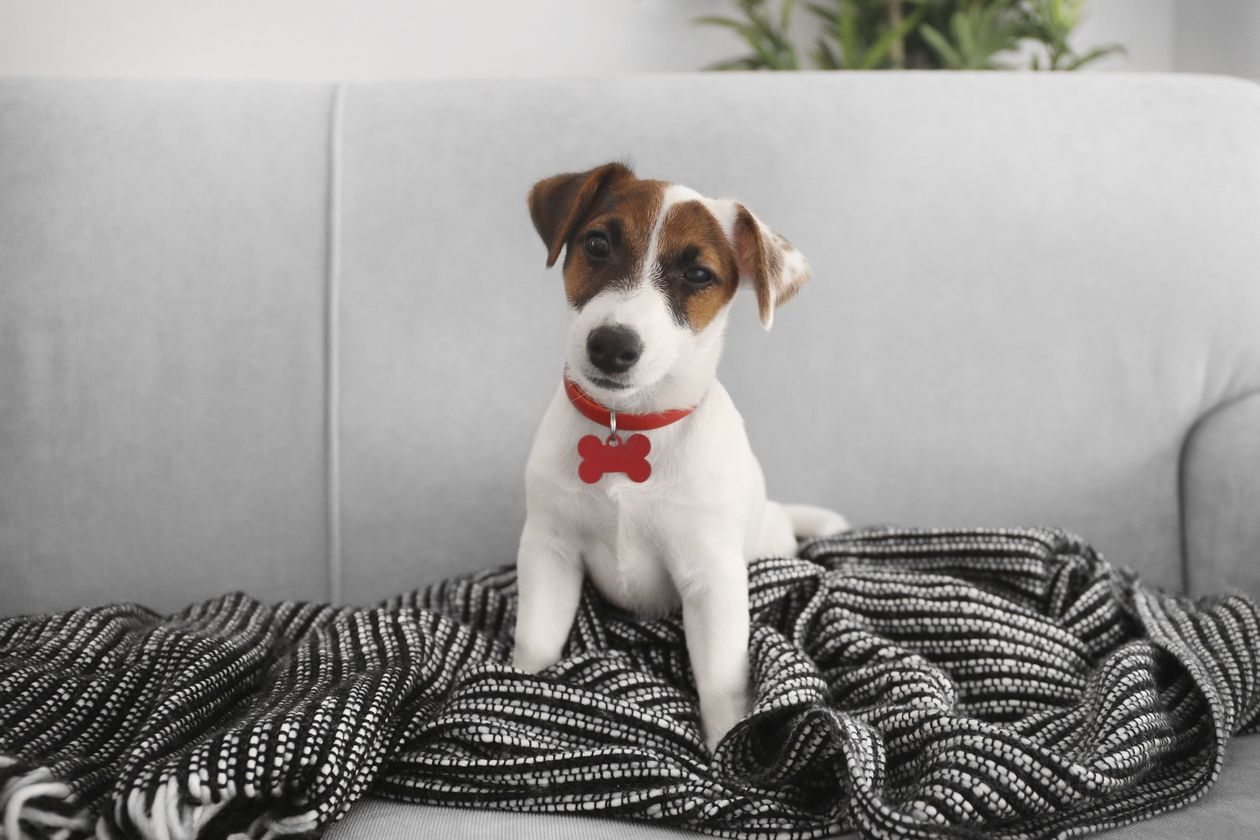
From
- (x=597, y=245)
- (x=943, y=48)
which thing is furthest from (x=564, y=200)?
(x=943, y=48)

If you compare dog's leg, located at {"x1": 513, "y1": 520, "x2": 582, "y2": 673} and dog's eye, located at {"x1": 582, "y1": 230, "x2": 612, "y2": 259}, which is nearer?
dog's eye, located at {"x1": 582, "y1": 230, "x2": 612, "y2": 259}

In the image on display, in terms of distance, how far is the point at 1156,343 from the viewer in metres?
1.43

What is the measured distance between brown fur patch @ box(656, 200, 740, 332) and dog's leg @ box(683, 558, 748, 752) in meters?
0.26

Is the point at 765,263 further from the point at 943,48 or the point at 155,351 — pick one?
the point at 943,48

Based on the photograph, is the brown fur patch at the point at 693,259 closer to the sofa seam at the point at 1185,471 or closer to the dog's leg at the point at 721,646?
the dog's leg at the point at 721,646

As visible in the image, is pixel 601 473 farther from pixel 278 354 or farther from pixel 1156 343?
pixel 1156 343

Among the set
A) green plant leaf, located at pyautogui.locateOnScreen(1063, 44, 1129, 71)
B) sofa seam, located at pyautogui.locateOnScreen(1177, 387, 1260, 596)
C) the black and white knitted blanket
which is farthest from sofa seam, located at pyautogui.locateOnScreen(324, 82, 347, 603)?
green plant leaf, located at pyautogui.locateOnScreen(1063, 44, 1129, 71)

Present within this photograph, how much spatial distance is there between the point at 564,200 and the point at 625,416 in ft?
0.76

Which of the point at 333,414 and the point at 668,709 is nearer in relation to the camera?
the point at 668,709

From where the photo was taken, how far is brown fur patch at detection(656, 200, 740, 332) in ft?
3.17

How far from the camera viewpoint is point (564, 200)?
103 cm

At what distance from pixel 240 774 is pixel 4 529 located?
81cm

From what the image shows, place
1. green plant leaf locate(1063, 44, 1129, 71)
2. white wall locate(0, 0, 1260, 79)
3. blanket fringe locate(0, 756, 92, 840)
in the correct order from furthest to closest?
green plant leaf locate(1063, 44, 1129, 71), white wall locate(0, 0, 1260, 79), blanket fringe locate(0, 756, 92, 840)

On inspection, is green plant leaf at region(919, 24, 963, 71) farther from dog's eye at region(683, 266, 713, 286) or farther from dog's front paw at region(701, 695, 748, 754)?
dog's front paw at region(701, 695, 748, 754)
